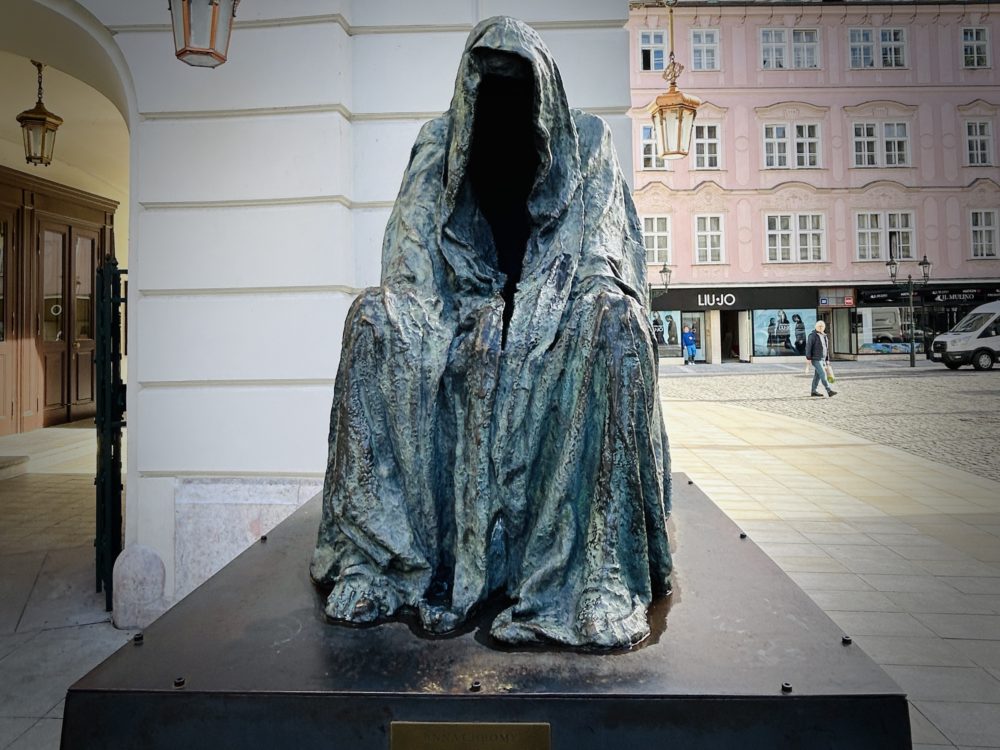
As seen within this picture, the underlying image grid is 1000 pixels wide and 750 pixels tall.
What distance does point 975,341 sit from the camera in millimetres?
9352

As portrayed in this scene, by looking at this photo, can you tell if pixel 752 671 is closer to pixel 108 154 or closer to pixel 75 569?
pixel 75 569

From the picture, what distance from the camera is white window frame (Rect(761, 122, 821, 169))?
20.9 m

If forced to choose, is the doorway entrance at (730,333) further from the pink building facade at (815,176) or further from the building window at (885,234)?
the building window at (885,234)

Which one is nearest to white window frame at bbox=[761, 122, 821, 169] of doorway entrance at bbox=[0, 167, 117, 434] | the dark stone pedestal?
doorway entrance at bbox=[0, 167, 117, 434]

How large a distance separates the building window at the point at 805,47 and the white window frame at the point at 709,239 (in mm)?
6011

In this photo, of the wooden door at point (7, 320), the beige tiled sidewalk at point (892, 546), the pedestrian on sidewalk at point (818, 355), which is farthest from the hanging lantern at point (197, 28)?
the pedestrian on sidewalk at point (818, 355)

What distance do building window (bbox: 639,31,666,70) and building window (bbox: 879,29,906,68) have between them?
6.86 m

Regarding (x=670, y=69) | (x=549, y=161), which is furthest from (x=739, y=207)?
(x=549, y=161)

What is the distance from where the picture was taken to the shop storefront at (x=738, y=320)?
22.4 m

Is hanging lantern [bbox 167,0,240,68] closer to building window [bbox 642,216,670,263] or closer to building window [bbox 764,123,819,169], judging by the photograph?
building window [bbox 764,123,819,169]

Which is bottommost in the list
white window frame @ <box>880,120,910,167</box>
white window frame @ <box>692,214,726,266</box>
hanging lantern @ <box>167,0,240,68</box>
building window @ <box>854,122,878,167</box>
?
hanging lantern @ <box>167,0,240,68</box>

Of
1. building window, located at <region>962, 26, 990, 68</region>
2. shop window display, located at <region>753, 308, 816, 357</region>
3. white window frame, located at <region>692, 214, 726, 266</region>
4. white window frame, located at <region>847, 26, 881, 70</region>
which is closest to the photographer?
building window, located at <region>962, 26, 990, 68</region>

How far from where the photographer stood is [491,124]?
6.99 feet

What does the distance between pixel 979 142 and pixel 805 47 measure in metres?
7.27
